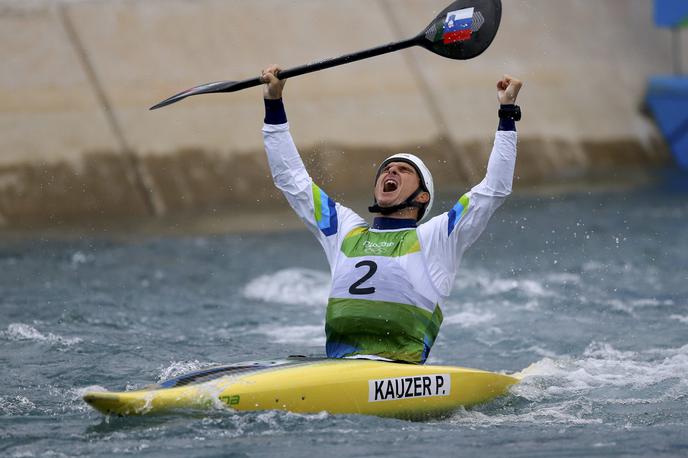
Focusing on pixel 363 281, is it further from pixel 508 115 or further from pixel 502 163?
pixel 508 115

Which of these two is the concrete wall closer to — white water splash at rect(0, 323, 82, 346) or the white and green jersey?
white water splash at rect(0, 323, 82, 346)

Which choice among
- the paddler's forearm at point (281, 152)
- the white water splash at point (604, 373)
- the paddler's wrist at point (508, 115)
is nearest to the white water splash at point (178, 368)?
the paddler's forearm at point (281, 152)

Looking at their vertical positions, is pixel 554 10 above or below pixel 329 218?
above

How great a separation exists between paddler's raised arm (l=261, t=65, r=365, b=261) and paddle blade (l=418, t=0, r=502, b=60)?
1020 millimetres

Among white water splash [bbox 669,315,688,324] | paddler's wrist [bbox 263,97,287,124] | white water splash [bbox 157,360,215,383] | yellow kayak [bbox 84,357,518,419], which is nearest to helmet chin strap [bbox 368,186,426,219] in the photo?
paddler's wrist [bbox 263,97,287,124]

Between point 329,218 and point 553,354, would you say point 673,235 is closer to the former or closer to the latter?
point 553,354

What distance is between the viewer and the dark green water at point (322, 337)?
549cm

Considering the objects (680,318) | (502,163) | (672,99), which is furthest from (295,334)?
(672,99)

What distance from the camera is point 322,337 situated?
822cm

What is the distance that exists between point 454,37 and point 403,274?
149 cm

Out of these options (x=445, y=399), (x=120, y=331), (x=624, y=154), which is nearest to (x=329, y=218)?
(x=445, y=399)

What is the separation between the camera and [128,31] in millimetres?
13320

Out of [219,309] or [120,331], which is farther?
[219,309]

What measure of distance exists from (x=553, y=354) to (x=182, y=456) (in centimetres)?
318
